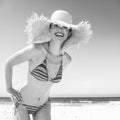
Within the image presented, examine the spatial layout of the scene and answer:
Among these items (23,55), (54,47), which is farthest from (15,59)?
(54,47)

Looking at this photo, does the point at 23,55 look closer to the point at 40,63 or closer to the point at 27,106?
the point at 40,63

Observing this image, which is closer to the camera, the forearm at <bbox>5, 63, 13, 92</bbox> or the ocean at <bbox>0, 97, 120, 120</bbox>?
the forearm at <bbox>5, 63, 13, 92</bbox>

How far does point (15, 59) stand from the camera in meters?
1.88

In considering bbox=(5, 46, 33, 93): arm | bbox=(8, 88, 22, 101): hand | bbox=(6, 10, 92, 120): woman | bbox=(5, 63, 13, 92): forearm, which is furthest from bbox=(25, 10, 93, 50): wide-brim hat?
bbox=(8, 88, 22, 101): hand

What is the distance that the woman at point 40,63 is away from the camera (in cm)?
191

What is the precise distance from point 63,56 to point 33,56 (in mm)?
281

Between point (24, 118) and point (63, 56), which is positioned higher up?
point (63, 56)

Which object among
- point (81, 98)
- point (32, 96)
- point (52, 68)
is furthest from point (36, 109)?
point (81, 98)

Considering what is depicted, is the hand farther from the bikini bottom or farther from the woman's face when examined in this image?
the woman's face

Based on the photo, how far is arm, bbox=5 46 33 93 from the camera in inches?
72.9

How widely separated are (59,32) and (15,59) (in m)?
0.36

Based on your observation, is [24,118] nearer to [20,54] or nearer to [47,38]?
[20,54]

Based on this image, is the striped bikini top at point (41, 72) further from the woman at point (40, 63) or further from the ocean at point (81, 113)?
the ocean at point (81, 113)

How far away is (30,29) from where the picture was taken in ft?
6.55
